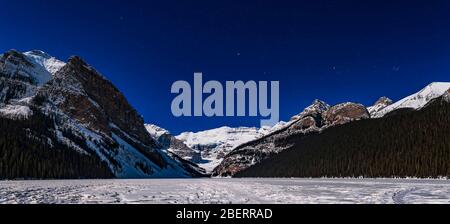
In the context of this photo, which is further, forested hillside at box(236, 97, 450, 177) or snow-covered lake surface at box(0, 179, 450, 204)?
forested hillside at box(236, 97, 450, 177)

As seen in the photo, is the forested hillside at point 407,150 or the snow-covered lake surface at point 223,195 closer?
the snow-covered lake surface at point 223,195

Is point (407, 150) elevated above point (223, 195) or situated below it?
above

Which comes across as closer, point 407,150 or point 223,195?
point 223,195

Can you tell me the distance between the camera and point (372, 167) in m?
166

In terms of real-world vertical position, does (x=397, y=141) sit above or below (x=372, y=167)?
above
